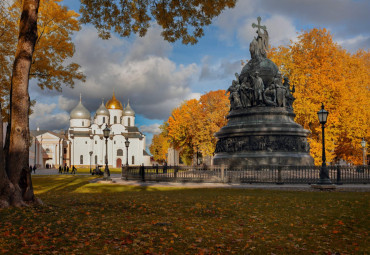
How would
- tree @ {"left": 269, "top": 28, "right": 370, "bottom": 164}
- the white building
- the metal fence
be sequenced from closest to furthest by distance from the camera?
the metal fence, tree @ {"left": 269, "top": 28, "right": 370, "bottom": 164}, the white building

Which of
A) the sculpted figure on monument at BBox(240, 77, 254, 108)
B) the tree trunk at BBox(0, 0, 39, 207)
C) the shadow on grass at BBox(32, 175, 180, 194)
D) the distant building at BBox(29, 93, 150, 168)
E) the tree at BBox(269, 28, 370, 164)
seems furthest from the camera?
the distant building at BBox(29, 93, 150, 168)

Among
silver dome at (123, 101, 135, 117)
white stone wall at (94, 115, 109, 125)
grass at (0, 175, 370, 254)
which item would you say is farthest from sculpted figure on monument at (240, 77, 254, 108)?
silver dome at (123, 101, 135, 117)

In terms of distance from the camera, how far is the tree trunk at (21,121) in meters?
9.77

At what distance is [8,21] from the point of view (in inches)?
922

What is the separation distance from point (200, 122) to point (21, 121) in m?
43.6

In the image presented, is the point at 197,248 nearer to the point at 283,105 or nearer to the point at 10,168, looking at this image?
the point at 10,168

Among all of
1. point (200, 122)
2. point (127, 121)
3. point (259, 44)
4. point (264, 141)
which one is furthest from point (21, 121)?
point (127, 121)

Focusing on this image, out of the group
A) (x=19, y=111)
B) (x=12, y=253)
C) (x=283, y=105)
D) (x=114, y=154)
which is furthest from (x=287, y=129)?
(x=114, y=154)

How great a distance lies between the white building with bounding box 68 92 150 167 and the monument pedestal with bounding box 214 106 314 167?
278 ft

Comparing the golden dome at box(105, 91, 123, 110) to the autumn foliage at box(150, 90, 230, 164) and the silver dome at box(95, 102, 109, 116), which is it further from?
the autumn foliage at box(150, 90, 230, 164)

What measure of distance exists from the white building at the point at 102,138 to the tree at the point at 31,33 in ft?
314

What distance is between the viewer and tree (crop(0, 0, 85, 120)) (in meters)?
24.1

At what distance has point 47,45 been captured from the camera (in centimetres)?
2470

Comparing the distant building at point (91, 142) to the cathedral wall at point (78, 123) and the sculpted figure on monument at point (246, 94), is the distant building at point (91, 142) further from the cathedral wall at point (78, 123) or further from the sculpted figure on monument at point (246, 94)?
the sculpted figure on monument at point (246, 94)
